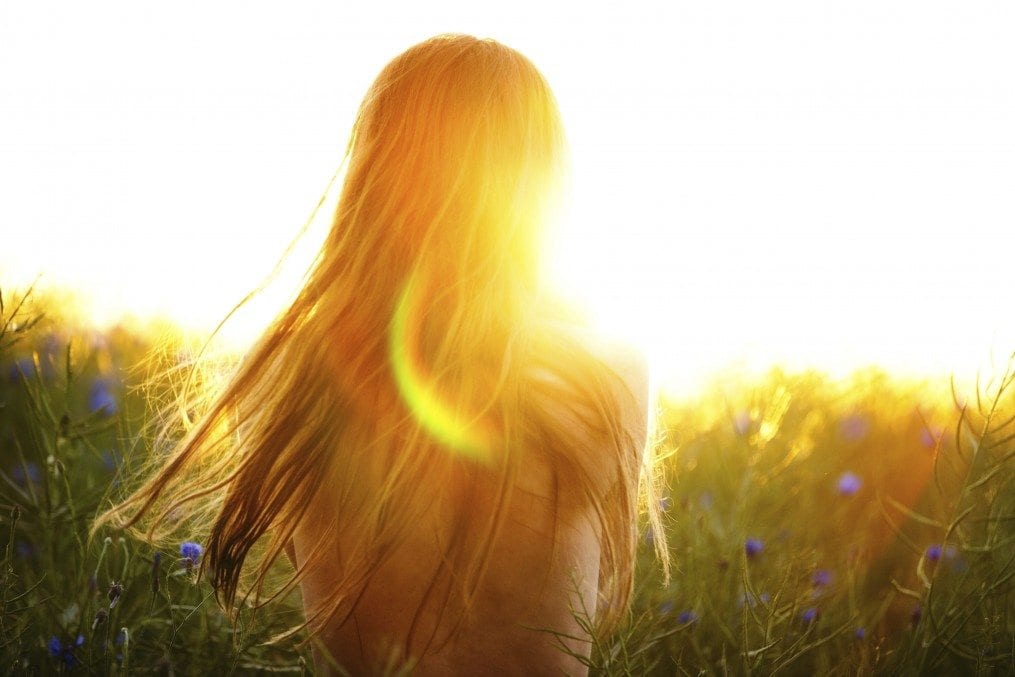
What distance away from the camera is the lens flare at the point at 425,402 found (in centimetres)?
144

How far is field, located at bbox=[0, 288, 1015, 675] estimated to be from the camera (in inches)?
57.6

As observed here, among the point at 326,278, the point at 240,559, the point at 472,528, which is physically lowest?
the point at 240,559

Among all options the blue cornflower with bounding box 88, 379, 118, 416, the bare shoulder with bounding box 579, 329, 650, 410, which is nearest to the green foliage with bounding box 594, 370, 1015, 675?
the bare shoulder with bounding box 579, 329, 650, 410

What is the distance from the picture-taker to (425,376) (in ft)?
4.89

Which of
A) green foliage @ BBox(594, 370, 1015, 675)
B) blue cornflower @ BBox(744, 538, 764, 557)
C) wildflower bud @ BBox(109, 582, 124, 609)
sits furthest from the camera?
blue cornflower @ BBox(744, 538, 764, 557)

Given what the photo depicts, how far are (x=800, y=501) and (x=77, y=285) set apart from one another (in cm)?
297

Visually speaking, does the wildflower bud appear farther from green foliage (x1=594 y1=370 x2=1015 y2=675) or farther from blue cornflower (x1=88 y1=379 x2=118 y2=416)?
blue cornflower (x1=88 y1=379 x2=118 y2=416)

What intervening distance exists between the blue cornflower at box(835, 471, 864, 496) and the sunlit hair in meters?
1.56

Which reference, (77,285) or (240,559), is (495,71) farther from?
(77,285)

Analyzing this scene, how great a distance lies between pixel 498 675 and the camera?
140 cm

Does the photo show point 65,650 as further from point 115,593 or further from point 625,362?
point 625,362

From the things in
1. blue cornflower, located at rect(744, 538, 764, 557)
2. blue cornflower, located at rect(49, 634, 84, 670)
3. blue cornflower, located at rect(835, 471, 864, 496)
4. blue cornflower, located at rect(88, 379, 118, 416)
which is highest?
blue cornflower, located at rect(88, 379, 118, 416)

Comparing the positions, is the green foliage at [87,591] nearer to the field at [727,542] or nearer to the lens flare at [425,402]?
the field at [727,542]

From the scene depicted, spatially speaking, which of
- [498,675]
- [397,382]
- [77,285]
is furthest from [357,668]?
[77,285]
